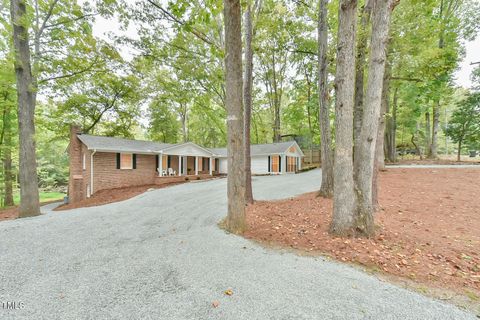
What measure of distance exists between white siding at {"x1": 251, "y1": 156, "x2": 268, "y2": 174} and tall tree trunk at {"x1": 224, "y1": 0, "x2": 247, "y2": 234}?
1598cm

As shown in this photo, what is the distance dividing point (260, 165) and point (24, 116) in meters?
16.9

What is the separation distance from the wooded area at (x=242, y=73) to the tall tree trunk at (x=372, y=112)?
0.7 inches

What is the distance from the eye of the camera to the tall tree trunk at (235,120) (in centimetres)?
390

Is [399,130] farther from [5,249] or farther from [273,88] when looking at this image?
[5,249]

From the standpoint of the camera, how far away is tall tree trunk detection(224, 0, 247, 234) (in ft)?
12.8

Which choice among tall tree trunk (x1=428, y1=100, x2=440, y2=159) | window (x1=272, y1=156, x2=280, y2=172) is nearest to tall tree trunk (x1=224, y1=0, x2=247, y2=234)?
window (x1=272, y1=156, x2=280, y2=172)

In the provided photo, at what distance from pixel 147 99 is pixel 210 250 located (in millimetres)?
19264

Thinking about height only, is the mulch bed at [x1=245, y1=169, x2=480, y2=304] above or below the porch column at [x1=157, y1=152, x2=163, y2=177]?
below

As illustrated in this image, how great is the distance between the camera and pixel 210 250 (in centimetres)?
331

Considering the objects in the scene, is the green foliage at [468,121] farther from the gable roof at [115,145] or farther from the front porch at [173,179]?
the gable roof at [115,145]

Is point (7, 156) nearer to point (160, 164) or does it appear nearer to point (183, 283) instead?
point (160, 164)

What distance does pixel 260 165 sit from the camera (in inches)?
805

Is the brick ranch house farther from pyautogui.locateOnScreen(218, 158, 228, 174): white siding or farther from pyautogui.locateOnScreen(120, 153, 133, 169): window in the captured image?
pyautogui.locateOnScreen(218, 158, 228, 174): white siding

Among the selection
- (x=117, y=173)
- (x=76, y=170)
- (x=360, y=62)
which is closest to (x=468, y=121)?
(x=360, y=62)
